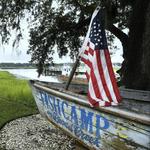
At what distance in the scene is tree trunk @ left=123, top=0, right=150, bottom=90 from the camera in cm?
1077

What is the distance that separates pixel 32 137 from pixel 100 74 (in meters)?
4.08

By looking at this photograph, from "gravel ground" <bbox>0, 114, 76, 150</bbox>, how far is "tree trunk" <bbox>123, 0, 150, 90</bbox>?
7.87 feet

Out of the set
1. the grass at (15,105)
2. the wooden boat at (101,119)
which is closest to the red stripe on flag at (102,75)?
the wooden boat at (101,119)

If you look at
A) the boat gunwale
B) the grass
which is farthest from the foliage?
the boat gunwale

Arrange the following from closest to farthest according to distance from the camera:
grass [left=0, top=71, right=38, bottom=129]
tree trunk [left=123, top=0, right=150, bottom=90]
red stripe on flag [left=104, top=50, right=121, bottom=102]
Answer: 1. red stripe on flag [left=104, top=50, right=121, bottom=102]
2. tree trunk [left=123, top=0, right=150, bottom=90]
3. grass [left=0, top=71, right=38, bottom=129]

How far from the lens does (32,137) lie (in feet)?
33.9

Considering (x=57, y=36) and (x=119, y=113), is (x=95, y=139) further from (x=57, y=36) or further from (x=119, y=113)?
(x=57, y=36)

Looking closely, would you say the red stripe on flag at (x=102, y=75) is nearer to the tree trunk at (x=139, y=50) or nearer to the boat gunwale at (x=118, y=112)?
the boat gunwale at (x=118, y=112)

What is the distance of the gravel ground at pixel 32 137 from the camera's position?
9.51 m

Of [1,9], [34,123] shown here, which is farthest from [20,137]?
[1,9]

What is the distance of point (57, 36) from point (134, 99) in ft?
25.5

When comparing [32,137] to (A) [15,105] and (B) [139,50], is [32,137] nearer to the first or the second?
(B) [139,50]

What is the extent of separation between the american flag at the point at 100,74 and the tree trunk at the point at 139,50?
12.3 ft

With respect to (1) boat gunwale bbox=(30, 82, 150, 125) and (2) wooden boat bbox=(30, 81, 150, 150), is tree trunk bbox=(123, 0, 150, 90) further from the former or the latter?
(1) boat gunwale bbox=(30, 82, 150, 125)
